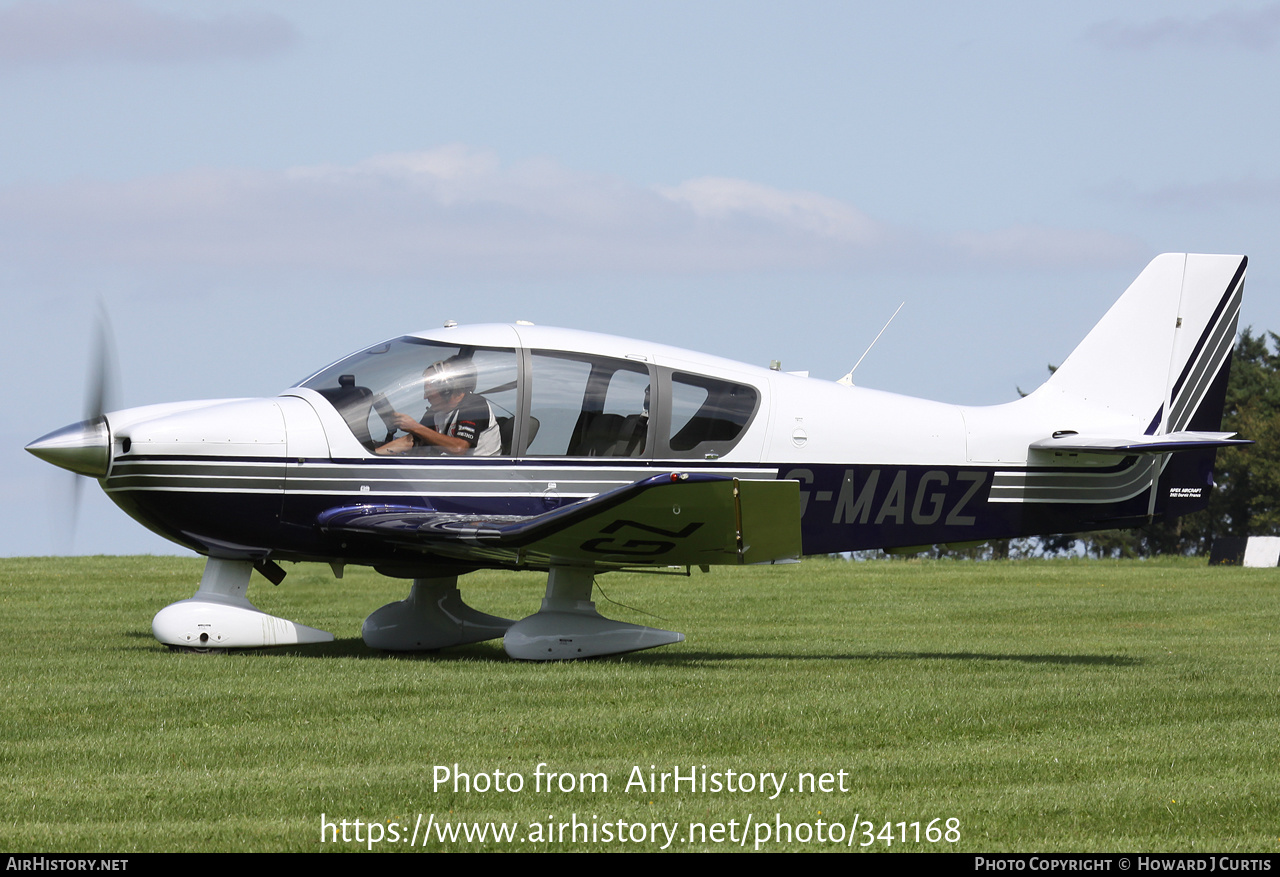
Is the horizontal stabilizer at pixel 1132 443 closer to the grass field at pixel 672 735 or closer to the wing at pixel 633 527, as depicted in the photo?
the grass field at pixel 672 735

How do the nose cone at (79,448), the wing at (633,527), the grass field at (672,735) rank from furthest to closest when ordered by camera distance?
1. the nose cone at (79,448)
2. the wing at (633,527)
3. the grass field at (672,735)

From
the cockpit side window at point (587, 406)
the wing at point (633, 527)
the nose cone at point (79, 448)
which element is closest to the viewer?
the wing at point (633, 527)

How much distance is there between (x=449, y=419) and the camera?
1016 cm

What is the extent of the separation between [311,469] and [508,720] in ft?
11.1

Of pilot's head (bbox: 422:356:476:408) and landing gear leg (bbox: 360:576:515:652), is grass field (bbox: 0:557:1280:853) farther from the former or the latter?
pilot's head (bbox: 422:356:476:408)

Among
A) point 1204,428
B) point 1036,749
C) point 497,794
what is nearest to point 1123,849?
point 1036,749

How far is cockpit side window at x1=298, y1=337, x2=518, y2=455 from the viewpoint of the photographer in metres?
10.1

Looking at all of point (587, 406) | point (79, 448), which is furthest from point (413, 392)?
point (79, 448)

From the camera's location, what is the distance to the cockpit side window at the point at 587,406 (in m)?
10.2

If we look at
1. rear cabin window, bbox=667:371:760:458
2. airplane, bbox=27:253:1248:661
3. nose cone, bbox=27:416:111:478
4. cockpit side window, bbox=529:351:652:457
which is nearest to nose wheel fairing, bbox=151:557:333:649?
airplane, bbox=27:253:1248:661

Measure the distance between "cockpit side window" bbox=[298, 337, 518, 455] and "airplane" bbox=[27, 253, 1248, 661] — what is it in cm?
2

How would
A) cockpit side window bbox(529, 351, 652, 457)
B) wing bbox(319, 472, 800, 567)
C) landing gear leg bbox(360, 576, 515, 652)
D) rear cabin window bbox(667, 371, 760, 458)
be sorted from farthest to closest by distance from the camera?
landing gear leg bbox(360, 576, 515, 652) < rear cabin window bbox(667, 371, 760, 458) < cockpit side window bbox(529, 351, 652, 457) < wing bbox(319, 472, 800, 567)

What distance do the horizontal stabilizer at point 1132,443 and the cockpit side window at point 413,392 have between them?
15.0 ft

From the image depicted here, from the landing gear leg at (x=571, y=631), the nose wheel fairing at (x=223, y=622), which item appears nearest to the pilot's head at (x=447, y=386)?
the landing gear leg at (x=571, y=631)
